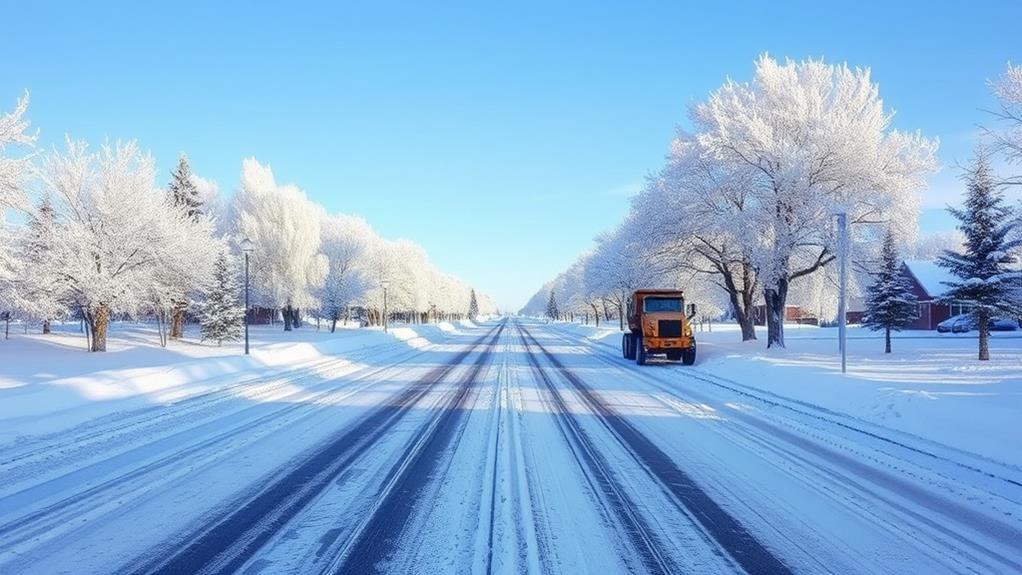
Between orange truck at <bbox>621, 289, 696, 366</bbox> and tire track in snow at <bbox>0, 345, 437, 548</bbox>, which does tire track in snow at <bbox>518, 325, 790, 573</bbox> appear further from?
orange truck at <bbox>621, 289, 696, 366</bbox>

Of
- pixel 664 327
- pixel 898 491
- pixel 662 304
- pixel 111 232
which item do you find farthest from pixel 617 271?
pixel 898 491

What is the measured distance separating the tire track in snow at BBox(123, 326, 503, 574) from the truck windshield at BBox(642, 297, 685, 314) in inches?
669

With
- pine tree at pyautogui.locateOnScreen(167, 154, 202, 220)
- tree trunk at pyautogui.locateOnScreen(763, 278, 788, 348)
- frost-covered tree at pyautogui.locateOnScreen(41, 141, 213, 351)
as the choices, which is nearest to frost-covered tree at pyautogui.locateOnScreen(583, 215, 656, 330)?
tree trunk at pyautogui.locateOnScreen(763, 278, 788, 348)

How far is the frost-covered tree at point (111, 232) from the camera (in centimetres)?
2591

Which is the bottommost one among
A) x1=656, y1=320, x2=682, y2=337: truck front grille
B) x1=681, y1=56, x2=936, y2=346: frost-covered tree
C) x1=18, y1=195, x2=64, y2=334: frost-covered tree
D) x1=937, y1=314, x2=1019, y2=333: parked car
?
x1=937, y1=314, x2=1019, y2=333: parked car

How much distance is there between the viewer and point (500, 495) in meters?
6.21

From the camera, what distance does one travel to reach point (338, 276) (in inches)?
2416

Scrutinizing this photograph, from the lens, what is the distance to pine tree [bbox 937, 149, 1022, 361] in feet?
76.2

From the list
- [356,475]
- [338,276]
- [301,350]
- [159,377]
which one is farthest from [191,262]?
[338,276]

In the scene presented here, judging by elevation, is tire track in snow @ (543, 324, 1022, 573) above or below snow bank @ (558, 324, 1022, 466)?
below

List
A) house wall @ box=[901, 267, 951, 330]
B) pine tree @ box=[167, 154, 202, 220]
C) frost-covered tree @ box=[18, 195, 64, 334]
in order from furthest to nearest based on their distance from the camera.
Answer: house wall @ box=[901, 267, 951, 330], pine tree @ box=[167, 154, 202, 220], frost-covered tree @ box=[18, 195, 64, 334]

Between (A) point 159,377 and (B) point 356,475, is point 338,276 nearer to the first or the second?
(A) point 159,377

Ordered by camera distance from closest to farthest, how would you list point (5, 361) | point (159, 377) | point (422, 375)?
1. point (159, 377)
2. point (422, 375)
3. point (5, 361)

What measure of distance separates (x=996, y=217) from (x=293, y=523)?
91.2 feet
